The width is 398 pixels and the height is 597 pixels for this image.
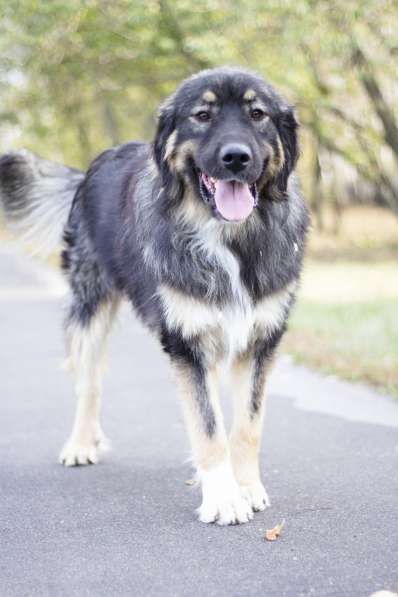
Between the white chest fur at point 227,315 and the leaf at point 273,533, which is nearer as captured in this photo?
the leaf at point 273,533

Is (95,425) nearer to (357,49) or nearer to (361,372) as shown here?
(361,372)

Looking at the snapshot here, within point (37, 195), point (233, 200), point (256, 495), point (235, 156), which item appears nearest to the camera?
point (235, 156)

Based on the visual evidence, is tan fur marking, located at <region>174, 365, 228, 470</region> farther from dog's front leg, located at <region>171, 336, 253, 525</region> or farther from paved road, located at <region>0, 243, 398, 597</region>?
paved road, located at <region>0, 243, 398, 597</region>

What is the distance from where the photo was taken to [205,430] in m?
4.93

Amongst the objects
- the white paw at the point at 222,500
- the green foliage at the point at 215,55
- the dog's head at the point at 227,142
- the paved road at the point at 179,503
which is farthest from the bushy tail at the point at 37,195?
the green foliage at the point at 215,55

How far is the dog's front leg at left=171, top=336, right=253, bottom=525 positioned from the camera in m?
4.90

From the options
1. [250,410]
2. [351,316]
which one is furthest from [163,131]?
[351,316]

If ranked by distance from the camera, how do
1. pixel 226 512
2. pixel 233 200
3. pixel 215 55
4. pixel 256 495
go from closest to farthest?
pixel 226 512 → pixel 233 200 → pixel 256 495 → pixel 215 55

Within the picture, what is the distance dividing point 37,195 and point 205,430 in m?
2.84

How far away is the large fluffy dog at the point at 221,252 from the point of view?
4.89m

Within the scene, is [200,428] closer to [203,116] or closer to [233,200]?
[233,200]

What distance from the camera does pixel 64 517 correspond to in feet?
16.4

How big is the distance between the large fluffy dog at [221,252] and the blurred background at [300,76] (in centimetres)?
292

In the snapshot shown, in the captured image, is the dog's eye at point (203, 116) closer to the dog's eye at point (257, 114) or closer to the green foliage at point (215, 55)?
the dog's eye at point (257, 114)
